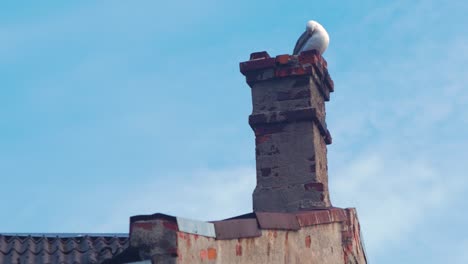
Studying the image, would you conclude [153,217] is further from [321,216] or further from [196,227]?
[321,216]

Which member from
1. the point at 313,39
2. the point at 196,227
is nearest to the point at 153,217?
the point at 196,227

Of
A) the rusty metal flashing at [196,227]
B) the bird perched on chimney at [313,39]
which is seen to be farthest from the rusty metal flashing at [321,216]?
the bird perched on chimney at [313,39]

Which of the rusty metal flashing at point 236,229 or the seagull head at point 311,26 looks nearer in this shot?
the rusty metal flashing at point 236,229

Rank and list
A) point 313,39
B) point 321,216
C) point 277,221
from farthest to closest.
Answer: point 313,39 → point 321,216 → point 277,221

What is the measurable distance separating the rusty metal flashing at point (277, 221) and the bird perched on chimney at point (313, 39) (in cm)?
307

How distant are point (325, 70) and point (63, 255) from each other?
3611mm

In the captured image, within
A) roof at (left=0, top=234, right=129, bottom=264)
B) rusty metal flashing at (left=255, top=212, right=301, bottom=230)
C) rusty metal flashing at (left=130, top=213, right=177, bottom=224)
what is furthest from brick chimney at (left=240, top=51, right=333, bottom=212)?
rusty metal flashing at (left=130, top=213, right=177, bottom=224)

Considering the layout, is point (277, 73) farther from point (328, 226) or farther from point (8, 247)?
point (8, 247)

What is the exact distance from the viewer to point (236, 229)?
797cm

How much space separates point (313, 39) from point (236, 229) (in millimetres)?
3747

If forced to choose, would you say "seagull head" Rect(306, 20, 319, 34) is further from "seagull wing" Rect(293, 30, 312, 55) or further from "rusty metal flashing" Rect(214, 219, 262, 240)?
"rusty metal flashing" Rect(214, 219, 262, 240)

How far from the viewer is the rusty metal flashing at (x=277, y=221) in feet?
26.8

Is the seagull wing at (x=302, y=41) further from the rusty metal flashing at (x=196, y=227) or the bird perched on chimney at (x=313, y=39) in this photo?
the rusty metal flashing at (x=196, y=227)

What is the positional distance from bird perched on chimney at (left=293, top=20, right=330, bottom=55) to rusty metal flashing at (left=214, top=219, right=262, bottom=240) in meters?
3.53
